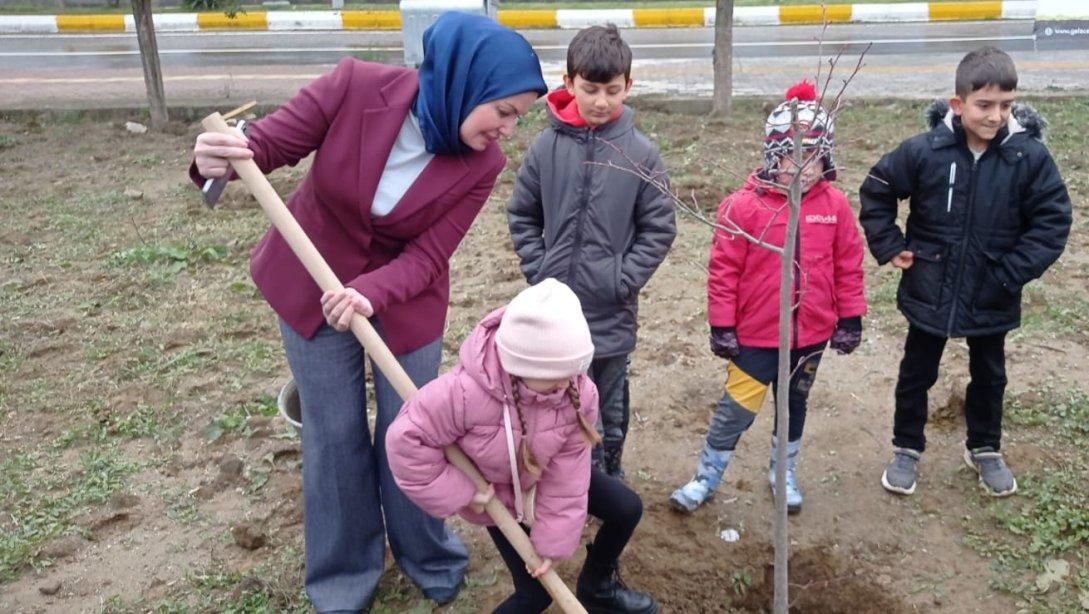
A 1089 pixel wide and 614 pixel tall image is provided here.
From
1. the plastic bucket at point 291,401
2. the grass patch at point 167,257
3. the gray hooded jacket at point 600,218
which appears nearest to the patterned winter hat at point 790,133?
the gray hooded jacket at point 600,218

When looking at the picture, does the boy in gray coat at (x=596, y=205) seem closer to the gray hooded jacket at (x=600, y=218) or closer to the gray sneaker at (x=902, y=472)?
the gray hooded jacket at (x=600, y=218)

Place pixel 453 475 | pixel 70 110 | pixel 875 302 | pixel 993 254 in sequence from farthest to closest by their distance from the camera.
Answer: pixel 70 110 < pixel 875 302 < pixel 993 254 < pixel 453 475

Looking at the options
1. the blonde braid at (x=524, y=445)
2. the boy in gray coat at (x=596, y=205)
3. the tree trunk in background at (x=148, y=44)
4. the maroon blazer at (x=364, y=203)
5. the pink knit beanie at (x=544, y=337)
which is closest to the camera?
the pink knit beanie at (x=544, y=337)

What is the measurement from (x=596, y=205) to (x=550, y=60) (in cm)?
1125

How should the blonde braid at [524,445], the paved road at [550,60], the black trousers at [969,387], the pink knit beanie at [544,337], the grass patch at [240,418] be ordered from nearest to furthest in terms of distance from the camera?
the pink knit beanie at [544,337]
the blonde braid at [524,445]
the black trousers at [969,387]
the grass patch at [240,418]
the paved road at [550,60]

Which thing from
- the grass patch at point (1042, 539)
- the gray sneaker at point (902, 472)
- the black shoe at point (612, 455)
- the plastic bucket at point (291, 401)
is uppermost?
the plastic bucket at point (291, 401)

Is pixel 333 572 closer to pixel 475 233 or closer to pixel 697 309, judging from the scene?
pixel 697 309

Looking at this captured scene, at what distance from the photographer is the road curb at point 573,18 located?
682 inches

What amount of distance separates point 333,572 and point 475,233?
11.9 ft

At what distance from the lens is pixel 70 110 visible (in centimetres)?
1003

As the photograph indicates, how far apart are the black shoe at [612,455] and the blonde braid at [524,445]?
1100 mm

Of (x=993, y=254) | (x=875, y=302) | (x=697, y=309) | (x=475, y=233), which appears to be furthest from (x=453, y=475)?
(x=475, y=233)

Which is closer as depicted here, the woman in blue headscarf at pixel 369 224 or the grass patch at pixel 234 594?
the woman in blue headscarf at pixel 369 224

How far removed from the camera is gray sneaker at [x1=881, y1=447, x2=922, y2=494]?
12.5 ft
